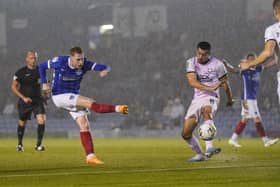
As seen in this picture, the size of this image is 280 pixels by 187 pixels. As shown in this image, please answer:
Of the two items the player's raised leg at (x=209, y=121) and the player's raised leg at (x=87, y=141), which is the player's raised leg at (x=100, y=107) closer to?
the player's raised leg at (x=87, y=141)

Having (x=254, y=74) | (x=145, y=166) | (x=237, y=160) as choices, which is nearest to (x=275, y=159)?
(x=237, y=160)

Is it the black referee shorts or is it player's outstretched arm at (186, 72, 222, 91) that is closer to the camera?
player's outstretched arm at (186, 72, 222, 91)

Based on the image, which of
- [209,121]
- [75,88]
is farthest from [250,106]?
[75,88]

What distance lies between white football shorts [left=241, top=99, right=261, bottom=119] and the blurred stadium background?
1190 centimetres

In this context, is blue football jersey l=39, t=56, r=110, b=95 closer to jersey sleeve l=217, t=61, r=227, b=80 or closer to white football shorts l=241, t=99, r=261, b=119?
jersey sleeve l=217, t=61, r=227, b=80

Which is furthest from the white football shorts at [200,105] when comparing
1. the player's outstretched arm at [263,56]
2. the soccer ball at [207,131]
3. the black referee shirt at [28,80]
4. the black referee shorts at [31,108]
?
the black referee shirt at [28,80]

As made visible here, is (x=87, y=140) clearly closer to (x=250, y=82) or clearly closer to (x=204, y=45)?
A: (x=204, y=45)

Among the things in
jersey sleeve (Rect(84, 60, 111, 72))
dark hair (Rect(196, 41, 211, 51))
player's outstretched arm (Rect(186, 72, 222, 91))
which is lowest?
player's outstretched arm (Rect(186, 72, 222, 91))

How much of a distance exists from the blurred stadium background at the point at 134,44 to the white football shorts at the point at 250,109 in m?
11.9

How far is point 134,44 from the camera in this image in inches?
1581

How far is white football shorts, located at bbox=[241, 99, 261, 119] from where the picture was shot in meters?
21.4

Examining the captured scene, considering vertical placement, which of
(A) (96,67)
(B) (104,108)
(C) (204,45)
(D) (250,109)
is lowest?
(D) (250,109)

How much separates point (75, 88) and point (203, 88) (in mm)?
2175

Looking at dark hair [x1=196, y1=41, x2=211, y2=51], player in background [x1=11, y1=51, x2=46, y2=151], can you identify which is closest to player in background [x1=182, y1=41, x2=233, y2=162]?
dark hair [x1=196, y1=41, x2=211, y2=51]
